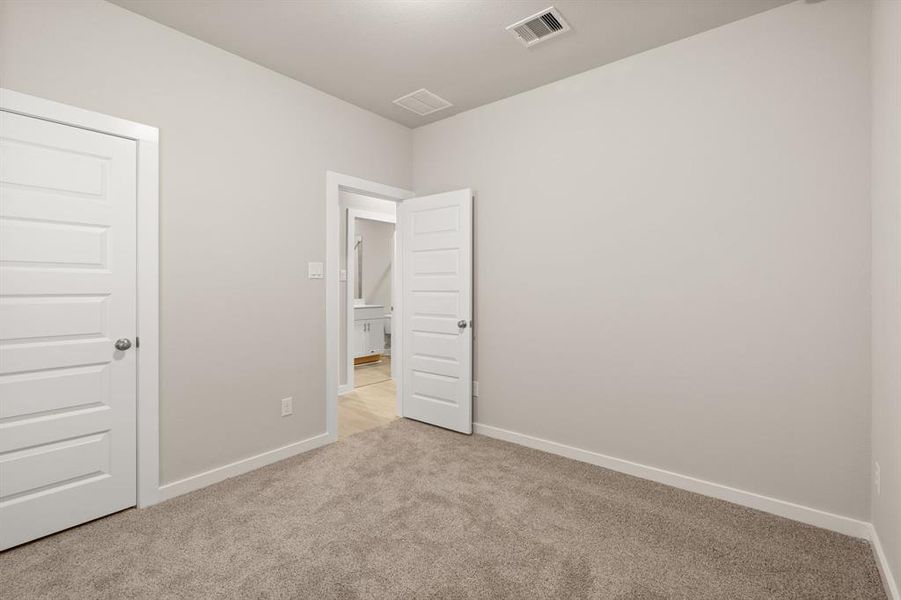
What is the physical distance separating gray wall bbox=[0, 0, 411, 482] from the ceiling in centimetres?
22

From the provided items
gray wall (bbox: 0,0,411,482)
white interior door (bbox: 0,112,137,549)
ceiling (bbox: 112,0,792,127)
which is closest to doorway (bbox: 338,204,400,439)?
gray wall (bbox: 0,0,411,482)

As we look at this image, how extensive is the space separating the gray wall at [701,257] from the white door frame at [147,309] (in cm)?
236

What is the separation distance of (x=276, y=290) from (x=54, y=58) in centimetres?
164

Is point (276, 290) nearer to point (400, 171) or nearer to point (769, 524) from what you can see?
point (400, 171)

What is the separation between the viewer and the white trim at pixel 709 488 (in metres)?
2.13

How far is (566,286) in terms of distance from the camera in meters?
3.12

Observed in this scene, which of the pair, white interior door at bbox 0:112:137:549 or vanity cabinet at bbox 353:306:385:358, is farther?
vanity cabinet at bbox 353:306:385:358

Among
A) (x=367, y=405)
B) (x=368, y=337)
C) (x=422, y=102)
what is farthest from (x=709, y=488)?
(x=368, y=337)

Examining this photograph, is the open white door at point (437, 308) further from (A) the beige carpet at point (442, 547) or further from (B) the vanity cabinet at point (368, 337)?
(B) the vanity cabinet at point (368, 337)

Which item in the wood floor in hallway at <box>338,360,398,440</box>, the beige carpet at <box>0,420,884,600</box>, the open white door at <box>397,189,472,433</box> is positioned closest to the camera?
the beige carpet at <box>0,420,884,600</box>

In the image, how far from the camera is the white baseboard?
8.12ft

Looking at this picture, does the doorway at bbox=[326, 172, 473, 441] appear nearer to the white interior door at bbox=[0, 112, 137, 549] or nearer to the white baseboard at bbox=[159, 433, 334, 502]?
the white baseboard at bbox=[159, 433, 334, 502]

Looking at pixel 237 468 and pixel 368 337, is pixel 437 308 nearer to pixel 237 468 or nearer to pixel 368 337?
pixel 237 468

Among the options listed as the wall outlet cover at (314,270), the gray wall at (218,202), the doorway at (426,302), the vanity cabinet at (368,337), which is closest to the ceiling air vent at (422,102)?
the gray wall at (218,202)
